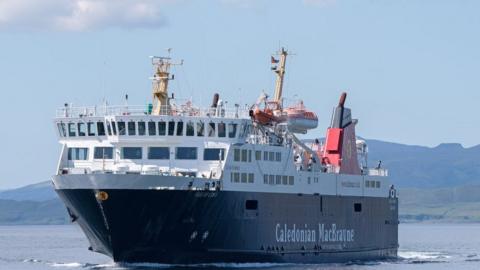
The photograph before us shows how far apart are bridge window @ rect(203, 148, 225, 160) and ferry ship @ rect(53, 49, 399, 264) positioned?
0.17 ft

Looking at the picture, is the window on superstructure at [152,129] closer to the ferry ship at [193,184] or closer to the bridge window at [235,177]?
the ferry ship at [193,184]

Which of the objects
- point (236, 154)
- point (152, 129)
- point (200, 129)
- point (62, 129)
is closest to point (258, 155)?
point (236, 154)

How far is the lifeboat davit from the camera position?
72.8 metres

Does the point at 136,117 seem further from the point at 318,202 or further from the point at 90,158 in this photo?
the point at 318,202

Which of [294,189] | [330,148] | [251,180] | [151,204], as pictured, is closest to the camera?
[151,204]

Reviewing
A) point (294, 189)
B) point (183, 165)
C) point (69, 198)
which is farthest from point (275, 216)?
point (69, 198)

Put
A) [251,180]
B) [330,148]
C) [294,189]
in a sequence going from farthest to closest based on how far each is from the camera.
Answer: [330,148], [294,189], [251,180]

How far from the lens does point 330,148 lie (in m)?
76.3

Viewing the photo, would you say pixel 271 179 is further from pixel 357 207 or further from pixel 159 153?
pixel 357 207

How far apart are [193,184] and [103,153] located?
20.0ft

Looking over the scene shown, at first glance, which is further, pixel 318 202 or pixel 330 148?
pixel 330 148

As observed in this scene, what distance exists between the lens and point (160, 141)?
204ft

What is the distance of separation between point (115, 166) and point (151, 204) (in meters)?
3.91

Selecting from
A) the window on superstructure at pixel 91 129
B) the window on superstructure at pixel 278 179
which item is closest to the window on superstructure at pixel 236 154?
the window on superstructure at pixel 278 179
